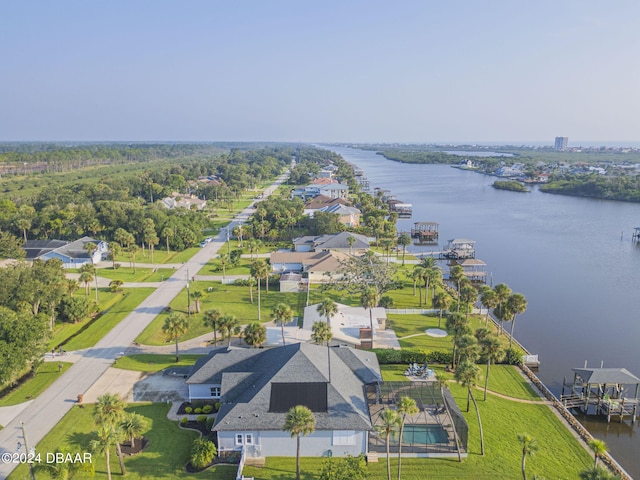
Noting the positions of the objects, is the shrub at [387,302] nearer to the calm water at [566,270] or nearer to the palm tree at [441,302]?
the palm tree at [441,302]

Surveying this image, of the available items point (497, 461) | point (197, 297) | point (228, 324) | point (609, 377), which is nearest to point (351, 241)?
point (197, 297)

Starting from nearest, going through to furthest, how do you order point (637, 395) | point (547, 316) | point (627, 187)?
point (637, 395) < point (547, 316) < point (627, 187)

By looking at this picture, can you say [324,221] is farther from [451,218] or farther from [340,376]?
[340,376]

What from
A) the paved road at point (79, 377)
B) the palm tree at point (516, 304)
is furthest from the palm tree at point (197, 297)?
the palm tree at point (516, 304)

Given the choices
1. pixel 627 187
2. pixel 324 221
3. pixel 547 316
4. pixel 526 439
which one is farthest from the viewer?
pixel 627 187

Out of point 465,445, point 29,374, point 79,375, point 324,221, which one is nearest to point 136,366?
point 79,375

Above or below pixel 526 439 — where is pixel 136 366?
below
